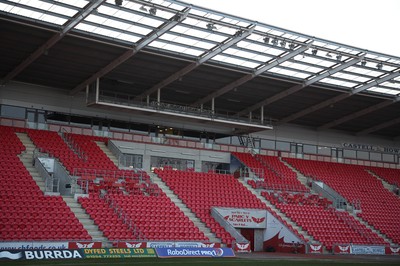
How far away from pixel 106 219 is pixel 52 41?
10.4 metres

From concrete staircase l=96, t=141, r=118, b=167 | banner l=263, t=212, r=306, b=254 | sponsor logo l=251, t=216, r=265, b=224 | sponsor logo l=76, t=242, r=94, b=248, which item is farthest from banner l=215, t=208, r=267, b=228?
sponsor logo l=76, t=242, r=94, b=248

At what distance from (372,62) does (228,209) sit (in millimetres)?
13519

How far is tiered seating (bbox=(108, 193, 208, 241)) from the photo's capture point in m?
30.6

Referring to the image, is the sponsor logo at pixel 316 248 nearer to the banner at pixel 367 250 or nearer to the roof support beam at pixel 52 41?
the banner at pixel 367 250

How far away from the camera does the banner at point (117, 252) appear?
24.4 meters

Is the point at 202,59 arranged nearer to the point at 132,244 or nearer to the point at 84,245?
the point at 132,244

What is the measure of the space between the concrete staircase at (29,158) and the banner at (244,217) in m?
10.3

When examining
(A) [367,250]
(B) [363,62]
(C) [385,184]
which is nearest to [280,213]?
(A) [367,250]

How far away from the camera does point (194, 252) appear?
27766mm

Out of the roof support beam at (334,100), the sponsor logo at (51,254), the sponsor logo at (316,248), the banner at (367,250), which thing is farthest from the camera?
the roof support beam at (334,100)

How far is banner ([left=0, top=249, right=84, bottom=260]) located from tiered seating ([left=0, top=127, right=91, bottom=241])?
2.54 m

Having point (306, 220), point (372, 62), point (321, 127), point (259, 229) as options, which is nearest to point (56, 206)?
point (259, 229)

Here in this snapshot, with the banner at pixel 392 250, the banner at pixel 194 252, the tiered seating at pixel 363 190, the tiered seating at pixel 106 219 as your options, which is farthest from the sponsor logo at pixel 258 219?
the tiered seating at pixel 363 190

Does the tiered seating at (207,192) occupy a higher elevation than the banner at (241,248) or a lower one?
higher
